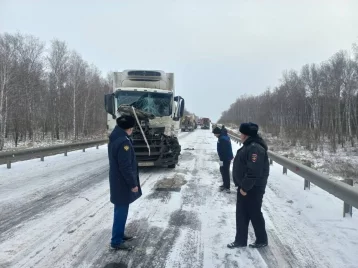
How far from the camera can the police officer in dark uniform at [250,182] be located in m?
3.98

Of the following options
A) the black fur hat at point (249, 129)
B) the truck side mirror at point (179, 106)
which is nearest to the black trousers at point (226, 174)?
the black fur hat at point (249, 129)

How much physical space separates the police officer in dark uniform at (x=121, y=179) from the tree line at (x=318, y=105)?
2359cm

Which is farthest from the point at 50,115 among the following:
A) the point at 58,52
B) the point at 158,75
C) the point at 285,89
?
the point at 285,89

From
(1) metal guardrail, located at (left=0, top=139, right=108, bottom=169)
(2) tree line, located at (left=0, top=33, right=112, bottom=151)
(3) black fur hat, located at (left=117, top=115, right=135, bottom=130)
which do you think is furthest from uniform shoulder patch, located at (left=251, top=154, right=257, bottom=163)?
(2) tree line, located at (left=0, top=33, right=112, bottom=151)

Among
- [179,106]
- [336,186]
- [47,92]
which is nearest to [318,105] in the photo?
[47,92]

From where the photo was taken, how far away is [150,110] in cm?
1058

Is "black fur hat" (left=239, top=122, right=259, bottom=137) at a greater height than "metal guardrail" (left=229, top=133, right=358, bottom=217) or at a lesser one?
greater

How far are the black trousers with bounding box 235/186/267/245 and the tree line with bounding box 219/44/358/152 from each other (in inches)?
891

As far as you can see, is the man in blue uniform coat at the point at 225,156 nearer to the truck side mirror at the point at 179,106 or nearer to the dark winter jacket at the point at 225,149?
the dark winter jacket at the point at 225,149

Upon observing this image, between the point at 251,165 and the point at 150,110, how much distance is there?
7027 millimetres

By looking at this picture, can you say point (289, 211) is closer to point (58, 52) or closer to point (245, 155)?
Answer: point (245, 155)

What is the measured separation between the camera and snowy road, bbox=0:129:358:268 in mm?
3756

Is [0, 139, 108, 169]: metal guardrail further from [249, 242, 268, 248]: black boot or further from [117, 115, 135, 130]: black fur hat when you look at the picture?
[249, 242, 268, 248]: black boot

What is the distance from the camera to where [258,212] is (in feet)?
13.6
